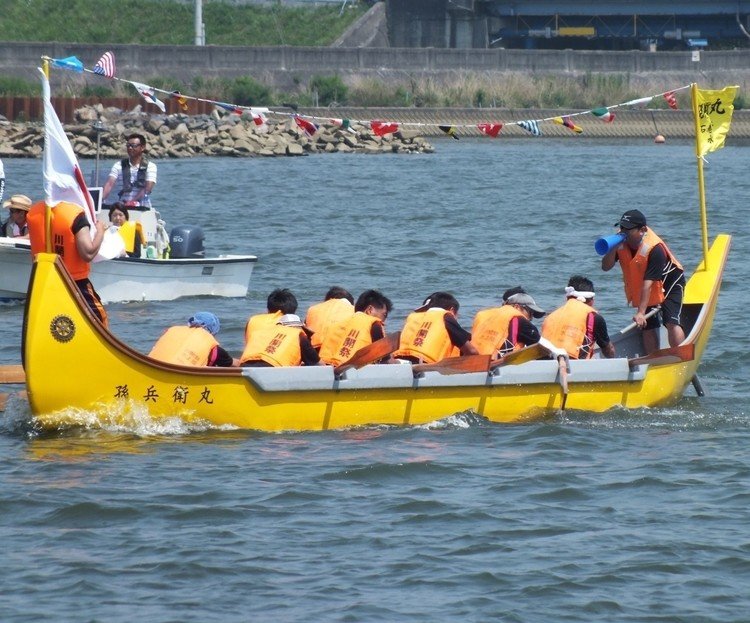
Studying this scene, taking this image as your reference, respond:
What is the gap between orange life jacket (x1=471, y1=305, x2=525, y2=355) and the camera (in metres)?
12.6

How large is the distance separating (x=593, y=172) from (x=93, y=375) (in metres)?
35.0

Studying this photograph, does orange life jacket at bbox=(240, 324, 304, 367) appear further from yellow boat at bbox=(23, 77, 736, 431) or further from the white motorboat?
the white motorboat

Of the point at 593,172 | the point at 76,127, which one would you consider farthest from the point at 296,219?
the point at 76,127

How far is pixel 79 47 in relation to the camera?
57.4 metres

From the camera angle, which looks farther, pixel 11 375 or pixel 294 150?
pixel 294 150

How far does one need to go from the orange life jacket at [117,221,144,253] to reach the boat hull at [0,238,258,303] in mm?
196

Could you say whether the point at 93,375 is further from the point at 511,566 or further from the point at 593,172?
the point at 593,172

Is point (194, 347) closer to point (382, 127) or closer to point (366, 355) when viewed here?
point (366, 355)

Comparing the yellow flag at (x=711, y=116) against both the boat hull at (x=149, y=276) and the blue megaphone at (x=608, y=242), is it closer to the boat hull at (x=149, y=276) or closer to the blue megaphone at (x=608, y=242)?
the blue megaphone at (x=608, y=242)

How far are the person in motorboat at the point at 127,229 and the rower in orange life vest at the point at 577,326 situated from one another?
22.0ft

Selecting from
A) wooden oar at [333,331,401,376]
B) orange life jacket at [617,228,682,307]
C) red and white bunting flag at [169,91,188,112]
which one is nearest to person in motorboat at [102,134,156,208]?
red and white bunting flag at [169,91,188,112]

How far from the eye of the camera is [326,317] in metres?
12.6

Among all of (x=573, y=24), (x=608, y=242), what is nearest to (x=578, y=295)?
(x=608, y=242)

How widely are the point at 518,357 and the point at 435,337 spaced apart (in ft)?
2.32
